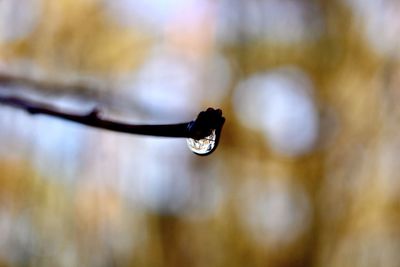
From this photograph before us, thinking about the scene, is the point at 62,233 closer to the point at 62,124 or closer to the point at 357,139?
the point at 62,124

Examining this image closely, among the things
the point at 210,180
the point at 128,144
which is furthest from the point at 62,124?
the point at 210,180

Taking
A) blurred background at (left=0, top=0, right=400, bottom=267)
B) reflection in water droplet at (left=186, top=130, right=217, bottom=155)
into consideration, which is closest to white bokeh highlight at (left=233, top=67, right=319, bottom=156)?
blurred background at (left=0, top=0, right=400, bottom=267)

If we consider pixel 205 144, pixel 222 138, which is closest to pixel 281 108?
pixel 222 138

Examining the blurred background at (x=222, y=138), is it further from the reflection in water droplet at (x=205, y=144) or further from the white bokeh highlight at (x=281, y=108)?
the reflection in water droplet at (x=205, y=144)

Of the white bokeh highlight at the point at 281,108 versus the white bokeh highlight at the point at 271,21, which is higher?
the white bokeh highlight at the point at 271,21

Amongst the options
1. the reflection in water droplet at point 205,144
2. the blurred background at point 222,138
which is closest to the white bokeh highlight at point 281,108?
the blurred background at point 222,138
